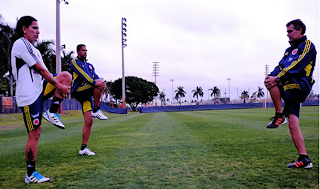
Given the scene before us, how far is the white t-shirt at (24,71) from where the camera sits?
10.4ft

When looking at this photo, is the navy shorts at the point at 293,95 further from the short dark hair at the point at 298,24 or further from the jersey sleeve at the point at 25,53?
the jersey sleeve at the point at 25,53

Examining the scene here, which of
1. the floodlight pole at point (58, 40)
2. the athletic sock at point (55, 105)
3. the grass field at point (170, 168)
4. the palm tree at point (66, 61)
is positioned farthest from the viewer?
the palm tree at point (66, 61)

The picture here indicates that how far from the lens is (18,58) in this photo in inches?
127

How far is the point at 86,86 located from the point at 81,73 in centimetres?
36

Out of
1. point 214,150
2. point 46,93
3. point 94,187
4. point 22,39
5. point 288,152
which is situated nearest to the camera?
point 94,187

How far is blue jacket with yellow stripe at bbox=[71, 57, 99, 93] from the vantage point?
14.6 ft

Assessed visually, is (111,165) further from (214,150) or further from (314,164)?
(314,164)

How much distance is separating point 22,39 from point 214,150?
14.0 feet

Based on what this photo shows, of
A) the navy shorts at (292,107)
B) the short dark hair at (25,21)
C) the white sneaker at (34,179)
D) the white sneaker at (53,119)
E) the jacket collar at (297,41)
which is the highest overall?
the short dark hair at (25,21)

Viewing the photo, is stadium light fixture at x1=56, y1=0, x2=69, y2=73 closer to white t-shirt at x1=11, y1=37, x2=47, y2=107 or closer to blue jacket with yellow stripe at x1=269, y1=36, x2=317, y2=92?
white t-shirt at x1=11, y1=37, x2=47, y2=107

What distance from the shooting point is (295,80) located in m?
3.53

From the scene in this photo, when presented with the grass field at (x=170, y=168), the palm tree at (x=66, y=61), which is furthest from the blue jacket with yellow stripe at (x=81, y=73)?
the palm tree at (x=66, y=61)

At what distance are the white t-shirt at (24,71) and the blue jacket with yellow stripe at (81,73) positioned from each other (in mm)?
1184

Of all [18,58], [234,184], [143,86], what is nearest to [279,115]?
[234,184]
